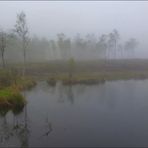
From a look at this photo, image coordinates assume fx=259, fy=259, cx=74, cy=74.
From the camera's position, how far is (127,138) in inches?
837

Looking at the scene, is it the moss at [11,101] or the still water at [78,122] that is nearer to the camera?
the still water at [78,122]

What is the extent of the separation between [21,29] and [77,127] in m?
42.5

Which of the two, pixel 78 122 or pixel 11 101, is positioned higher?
pixel 11 101

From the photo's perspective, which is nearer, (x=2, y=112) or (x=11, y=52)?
(x=2, y=112)

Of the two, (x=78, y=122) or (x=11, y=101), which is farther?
(x=11, y=101)

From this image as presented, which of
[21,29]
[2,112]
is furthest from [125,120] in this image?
[21,29]

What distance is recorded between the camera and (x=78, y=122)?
25859mm

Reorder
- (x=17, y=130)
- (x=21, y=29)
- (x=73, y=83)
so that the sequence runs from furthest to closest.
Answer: (x=21, y=29) < (x=73, y=83) < (x=17, y=130)

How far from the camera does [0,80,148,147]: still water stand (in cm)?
2078

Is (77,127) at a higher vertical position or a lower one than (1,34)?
lower

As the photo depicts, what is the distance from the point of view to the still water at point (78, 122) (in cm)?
2078

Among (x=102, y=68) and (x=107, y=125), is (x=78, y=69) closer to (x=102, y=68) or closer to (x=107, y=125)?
(x=102, y=68)

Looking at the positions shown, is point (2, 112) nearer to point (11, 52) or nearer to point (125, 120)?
point (125, 120)

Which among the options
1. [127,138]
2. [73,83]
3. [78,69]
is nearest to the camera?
[127,138]
